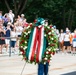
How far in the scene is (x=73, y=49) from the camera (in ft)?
80.4

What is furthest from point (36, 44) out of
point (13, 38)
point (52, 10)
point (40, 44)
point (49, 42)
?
point (52, 10)

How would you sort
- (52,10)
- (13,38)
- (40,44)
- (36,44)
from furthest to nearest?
(52,10), (13,38), (36,44), (40,44)

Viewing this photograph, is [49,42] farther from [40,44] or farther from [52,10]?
[52,10]

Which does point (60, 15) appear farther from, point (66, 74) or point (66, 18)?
point (66, 74)

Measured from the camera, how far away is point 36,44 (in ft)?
32.7

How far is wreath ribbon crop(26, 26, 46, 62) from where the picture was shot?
966 cm

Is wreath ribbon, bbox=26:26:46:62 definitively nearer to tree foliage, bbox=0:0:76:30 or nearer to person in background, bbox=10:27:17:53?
person in background, bbox=10:27:17:53

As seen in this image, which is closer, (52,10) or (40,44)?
(40,44)

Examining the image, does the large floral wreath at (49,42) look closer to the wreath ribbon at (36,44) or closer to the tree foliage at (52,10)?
the wreath ribbon at (36,44)

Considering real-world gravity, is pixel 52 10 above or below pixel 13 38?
above

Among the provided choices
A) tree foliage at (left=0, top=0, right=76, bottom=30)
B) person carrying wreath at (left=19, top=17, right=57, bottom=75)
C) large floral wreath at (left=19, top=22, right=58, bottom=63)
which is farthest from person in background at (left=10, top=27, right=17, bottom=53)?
tree foliage at (left=0, top=0, right=76, bottom=30)

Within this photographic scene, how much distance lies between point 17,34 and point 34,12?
2436 centimetres

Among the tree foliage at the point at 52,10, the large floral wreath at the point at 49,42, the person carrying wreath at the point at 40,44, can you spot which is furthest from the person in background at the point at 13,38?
the tree foliage at the point at 52,10

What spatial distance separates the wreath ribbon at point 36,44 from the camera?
9656 millimetres
